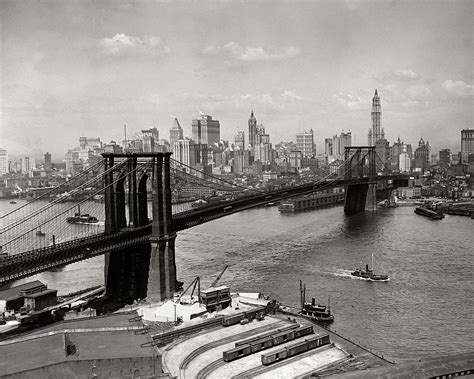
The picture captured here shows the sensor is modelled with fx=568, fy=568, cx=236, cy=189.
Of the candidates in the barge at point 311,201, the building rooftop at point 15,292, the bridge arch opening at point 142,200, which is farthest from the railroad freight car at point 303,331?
the barge at point 311,201

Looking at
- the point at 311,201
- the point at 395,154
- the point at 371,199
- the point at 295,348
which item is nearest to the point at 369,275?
the point at 295,348

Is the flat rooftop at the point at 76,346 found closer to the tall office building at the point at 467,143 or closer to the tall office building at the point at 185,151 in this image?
the tall office building at the point at 185,151

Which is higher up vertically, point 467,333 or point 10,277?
point 10,277

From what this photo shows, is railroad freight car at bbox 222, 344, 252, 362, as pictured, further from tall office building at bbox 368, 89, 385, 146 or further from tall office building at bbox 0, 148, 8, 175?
tall office building at bbox 368, 89, 385, 146

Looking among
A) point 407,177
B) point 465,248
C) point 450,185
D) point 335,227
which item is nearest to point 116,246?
point 465,248

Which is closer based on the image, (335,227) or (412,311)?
(412,311)

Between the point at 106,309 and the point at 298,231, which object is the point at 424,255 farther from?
the point at 106,309

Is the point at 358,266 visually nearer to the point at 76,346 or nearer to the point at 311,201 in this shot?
the point at 76,346
